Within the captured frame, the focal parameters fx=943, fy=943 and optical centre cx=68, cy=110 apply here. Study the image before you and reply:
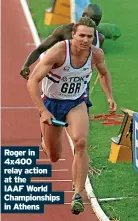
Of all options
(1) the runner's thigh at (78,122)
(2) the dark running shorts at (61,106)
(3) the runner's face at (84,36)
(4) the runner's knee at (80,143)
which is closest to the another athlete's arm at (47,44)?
(2) the dark running shorts at (61,106)

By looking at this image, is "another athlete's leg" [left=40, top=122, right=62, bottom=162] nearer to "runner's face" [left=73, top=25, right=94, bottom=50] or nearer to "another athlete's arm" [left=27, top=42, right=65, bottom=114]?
"another athlete's arm" [left=27, top=42, right=65, bottom=114]

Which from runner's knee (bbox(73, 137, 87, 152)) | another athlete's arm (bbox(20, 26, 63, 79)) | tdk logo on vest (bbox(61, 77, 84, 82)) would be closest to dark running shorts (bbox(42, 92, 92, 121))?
tdk logo on vest (bbox(61, 77, 84, 82))

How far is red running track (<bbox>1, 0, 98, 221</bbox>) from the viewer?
443 inches

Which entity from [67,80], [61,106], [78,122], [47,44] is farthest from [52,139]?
[47,44]

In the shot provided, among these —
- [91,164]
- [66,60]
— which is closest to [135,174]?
[91,164]

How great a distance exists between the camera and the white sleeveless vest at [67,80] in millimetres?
10711

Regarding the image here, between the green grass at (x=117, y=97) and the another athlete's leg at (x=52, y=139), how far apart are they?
787 millimetres

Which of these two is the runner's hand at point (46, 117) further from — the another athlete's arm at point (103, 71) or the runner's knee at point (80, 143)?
the another athlete's arm at point (103, 71)

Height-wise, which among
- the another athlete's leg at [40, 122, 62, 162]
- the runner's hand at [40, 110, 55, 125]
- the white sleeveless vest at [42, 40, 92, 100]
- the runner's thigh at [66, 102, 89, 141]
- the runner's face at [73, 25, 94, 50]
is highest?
the runner's face at [73, 25, 94, 50]

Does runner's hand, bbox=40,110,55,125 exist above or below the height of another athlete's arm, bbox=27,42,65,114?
below

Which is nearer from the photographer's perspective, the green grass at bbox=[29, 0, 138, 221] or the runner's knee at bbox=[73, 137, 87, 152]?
the runner's knee at bbox=[73, 137, 87, 152]

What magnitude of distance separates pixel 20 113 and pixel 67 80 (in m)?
5.30

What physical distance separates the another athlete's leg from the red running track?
0.57 metres

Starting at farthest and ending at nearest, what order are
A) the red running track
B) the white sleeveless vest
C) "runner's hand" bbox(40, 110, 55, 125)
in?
the red running track < the white sleeveless vest < "runner's hand" bbox(40, 110, 55, 125)
